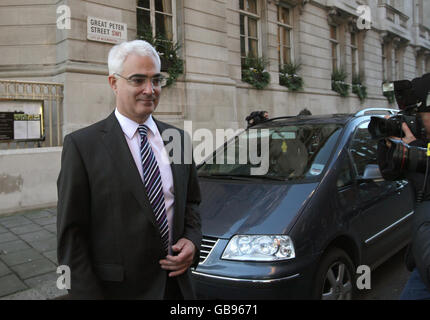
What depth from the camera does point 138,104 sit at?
66.3 inches

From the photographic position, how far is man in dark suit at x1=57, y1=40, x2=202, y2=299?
1.50 metres

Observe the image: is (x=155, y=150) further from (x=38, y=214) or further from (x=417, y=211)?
(x=38, y=214)

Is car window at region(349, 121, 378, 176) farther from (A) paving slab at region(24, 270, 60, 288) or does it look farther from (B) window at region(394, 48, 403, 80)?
(B) window at region(394, 48, 403, 80)

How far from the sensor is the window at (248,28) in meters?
12.1

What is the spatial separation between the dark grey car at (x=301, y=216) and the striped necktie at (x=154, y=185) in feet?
3.56

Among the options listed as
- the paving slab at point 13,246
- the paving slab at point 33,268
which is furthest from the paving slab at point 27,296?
the paving slab at point 13,246

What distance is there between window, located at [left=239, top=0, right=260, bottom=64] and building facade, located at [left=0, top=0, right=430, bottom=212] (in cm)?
3

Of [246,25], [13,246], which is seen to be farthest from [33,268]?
[246,25]

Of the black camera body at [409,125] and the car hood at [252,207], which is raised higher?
the black camera body at [409,125]

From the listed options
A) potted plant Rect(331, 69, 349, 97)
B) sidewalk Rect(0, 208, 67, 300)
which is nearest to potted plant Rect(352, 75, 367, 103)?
potted plant Rect(331, 69, 349, 97)

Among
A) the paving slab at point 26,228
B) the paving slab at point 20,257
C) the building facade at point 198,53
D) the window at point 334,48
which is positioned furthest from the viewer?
the window at point 334,48

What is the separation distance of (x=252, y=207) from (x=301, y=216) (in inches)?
16.0

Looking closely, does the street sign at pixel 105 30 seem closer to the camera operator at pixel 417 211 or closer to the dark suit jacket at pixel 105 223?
the dark suit jacket at pixel 105 223
